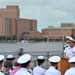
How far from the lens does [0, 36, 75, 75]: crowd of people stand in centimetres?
543

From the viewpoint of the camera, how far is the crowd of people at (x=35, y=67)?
5433 millimetres

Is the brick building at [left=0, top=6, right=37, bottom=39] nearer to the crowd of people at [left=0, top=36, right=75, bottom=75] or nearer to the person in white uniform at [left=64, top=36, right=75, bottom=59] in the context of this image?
the person in white uniform at [left=64, top=36, right=75, bottom=59]

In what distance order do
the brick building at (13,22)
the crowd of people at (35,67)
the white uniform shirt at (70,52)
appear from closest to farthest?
the crowd of people at (35,67), the white uniform shirt at (70,52), the brick building at (13,22)

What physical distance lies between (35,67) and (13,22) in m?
116

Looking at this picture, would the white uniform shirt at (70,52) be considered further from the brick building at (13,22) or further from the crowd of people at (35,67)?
the brick building at (13,22)

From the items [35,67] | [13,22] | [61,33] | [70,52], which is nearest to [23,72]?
[35,67]

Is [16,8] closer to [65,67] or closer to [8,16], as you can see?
[8,16]

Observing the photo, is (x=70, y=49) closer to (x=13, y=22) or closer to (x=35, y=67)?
(x=35, y=67)

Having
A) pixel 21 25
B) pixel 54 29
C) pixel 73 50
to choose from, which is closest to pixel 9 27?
pixel 21 25

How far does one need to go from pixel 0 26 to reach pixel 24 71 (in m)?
Result: 113

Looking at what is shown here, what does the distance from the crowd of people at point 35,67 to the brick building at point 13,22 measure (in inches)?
4023

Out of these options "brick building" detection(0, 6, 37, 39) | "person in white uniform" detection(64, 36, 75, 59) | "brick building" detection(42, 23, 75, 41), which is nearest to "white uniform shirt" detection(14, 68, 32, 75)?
"person in white uniform" detection(64, 36, 75, 59)

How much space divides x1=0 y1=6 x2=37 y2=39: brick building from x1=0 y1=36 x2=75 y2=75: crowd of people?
335 feet

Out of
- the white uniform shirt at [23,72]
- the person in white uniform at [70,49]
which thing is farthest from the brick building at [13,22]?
the white uniform shirt at [23,72]
